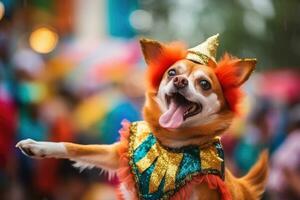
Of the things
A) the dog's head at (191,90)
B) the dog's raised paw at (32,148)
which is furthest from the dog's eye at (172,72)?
the dog's raised paw at (32,148)

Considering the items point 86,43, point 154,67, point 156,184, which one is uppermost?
point 86,43

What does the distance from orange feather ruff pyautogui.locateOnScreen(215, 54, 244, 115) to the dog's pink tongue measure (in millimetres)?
50

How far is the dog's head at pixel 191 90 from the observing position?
2.13 feet

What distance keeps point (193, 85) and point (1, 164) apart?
359mm

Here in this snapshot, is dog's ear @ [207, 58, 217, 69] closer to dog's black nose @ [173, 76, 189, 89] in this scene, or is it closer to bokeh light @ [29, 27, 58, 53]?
dog's black nose @ [173, 76, 189, 89]

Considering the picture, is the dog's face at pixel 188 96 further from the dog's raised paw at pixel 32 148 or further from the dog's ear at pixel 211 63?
the dog's raised paw at pixel 32 148

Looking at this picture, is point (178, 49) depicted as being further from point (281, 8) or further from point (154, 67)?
point (281, 8)

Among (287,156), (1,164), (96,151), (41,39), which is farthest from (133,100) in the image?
(287,156)

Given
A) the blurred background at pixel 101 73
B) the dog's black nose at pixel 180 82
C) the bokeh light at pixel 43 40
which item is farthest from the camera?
the bokeh light at pixel 43 40

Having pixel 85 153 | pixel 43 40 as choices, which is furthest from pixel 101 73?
pixel 85 153

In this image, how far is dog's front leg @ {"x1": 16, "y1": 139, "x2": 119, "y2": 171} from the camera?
0.67 meters

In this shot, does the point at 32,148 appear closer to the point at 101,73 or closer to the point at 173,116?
the point at 173,116

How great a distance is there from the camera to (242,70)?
67cm

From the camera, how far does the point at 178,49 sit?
2.22ft
